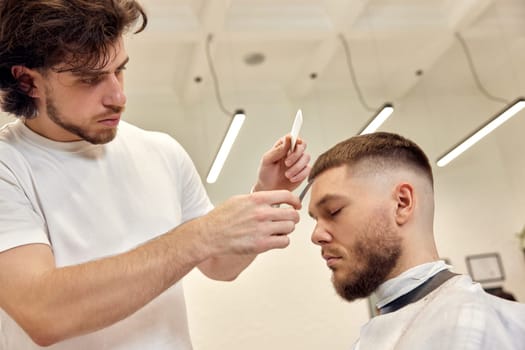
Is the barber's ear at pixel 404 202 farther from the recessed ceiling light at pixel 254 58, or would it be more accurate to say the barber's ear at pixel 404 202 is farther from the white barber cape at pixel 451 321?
the recessed ceiling light at pixel 254 58

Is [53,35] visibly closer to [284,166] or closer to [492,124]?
[284,166]

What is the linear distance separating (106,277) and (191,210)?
1.91 feet

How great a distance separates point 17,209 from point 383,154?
3.38ft

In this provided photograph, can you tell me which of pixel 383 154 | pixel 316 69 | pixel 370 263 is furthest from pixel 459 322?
pixel 316 69

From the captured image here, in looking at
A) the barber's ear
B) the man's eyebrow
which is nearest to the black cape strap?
the barber's ear

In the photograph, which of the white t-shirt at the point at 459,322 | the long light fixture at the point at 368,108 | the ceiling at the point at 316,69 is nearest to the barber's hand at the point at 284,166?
the white t-shirt at the point at 459,322

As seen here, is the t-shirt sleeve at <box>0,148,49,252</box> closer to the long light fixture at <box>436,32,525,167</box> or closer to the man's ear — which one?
the man's ear

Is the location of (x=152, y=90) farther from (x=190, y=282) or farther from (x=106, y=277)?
(x=106, y=277)

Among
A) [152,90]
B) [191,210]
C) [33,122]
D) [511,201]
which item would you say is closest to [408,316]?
[191,210]

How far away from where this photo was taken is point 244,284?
247 inches

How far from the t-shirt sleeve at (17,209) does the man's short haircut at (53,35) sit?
181 millimetres

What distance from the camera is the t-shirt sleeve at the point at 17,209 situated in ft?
4.04

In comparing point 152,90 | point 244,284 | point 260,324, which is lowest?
point 260,324

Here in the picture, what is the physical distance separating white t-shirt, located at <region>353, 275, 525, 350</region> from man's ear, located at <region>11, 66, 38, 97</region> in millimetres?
1108
